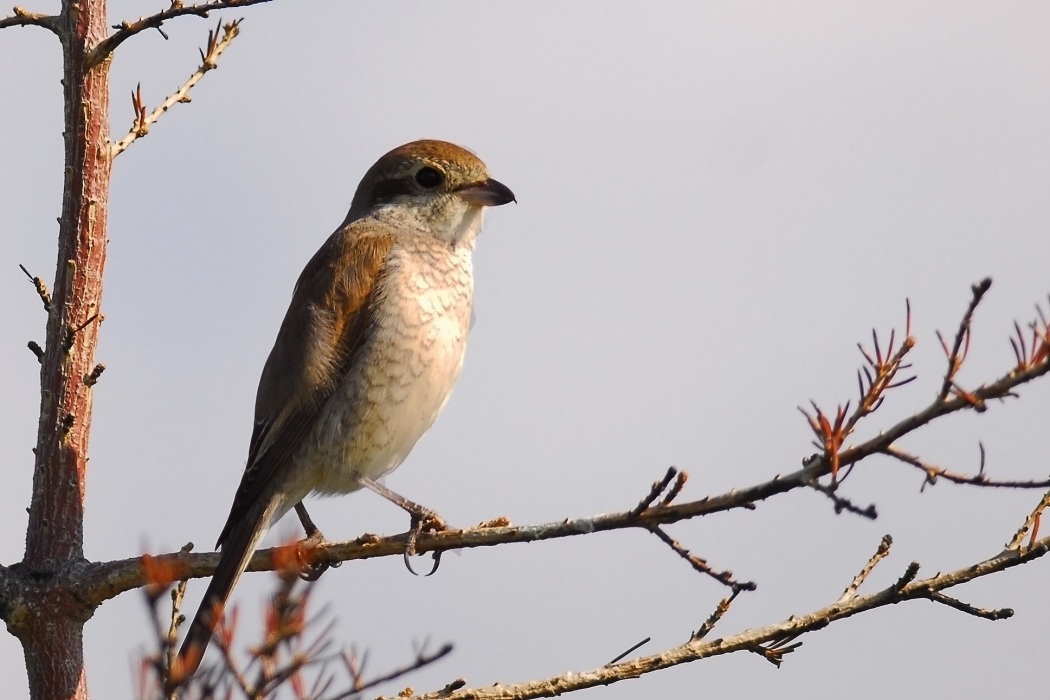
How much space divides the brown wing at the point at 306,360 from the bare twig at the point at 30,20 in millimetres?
1490

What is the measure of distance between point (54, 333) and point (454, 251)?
6.25ft

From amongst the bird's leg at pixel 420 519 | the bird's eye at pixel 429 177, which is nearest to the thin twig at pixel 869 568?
the bird's leg at pixel 420 519

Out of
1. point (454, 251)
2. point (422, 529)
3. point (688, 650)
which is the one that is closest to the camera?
point (688, 650)

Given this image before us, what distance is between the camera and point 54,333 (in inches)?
174

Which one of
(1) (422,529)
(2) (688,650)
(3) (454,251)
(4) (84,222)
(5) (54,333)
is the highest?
(3) (454,251)

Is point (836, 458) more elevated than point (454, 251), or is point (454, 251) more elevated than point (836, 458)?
point (454, 251)

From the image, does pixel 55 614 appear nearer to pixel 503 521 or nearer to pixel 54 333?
pixel 54 333

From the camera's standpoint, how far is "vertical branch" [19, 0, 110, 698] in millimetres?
4333

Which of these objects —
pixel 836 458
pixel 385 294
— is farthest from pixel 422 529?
pixel 836 458

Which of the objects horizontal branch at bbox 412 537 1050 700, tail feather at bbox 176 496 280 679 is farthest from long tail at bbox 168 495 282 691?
horizontal branch at bbox 412 537 1050 700

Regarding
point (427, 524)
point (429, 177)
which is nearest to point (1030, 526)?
point (427, 524)

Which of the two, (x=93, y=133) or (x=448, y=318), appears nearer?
(x=93, y=133)

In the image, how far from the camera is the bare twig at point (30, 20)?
450 cm

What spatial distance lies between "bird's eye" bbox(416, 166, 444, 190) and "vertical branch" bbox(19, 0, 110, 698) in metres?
1.83
